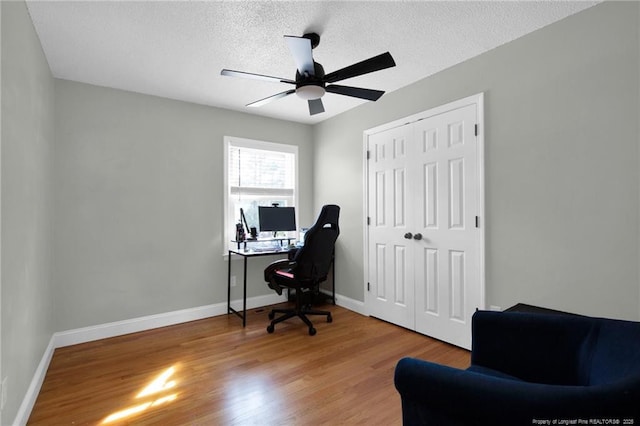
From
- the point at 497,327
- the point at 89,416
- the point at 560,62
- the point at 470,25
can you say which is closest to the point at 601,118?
the point at 560,62

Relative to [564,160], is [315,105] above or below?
above

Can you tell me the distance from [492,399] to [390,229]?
264cm

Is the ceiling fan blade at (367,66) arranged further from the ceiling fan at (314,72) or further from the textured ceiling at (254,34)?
the textured ceiling at (254,34)

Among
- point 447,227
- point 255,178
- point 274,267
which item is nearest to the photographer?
point 447,227

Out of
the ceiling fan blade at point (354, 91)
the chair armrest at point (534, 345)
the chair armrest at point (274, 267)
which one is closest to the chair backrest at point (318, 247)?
the chair armrest at point (274, 267)

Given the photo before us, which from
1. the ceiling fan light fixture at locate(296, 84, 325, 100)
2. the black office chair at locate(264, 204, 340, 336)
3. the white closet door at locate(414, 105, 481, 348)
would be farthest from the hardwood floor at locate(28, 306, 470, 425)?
the ceiling fan light fixture at locate(296, 84, 325, 100)

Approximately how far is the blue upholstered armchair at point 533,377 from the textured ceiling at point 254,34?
6.32 ft

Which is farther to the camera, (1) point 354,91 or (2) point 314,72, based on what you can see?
(1) point 354,91

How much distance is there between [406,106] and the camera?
3.27m

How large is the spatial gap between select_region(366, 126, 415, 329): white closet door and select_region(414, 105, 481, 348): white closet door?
137 mm

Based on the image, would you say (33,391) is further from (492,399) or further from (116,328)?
(492,399)

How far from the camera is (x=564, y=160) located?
217 centimetres

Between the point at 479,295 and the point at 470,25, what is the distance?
6.82 feet

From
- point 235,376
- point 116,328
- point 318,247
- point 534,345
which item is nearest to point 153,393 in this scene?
point 235,376
